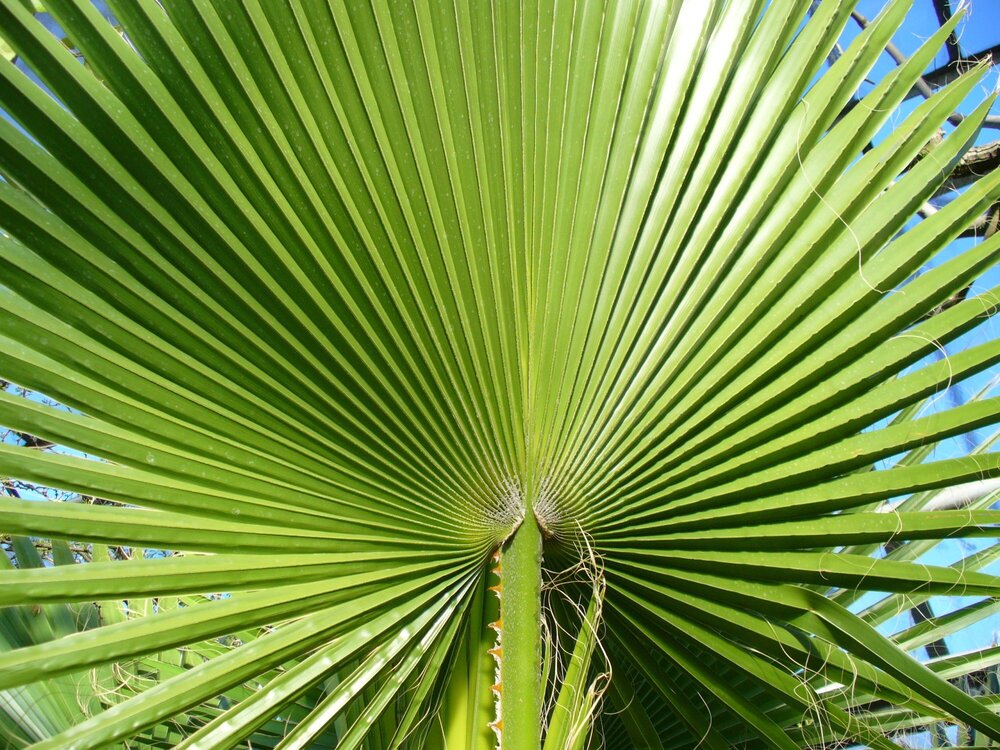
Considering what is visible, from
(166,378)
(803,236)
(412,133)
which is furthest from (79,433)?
(803,236)

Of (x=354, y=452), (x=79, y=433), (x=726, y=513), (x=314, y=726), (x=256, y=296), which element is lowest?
(x=314, y=726)

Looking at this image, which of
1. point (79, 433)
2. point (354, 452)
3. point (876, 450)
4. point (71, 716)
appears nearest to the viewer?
point (79, 433)

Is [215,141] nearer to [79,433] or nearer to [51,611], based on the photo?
[79,433]

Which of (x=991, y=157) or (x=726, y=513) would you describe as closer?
(x=726, y=513)

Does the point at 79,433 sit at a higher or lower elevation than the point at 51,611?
higher

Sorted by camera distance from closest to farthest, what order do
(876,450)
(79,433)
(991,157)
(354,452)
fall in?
(79,433)
(876,450)
(354,452)
(991,157)

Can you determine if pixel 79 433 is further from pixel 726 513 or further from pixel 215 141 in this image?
pixel 726 513

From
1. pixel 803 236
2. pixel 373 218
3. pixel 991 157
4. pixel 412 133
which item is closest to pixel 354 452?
pixel 373 218
